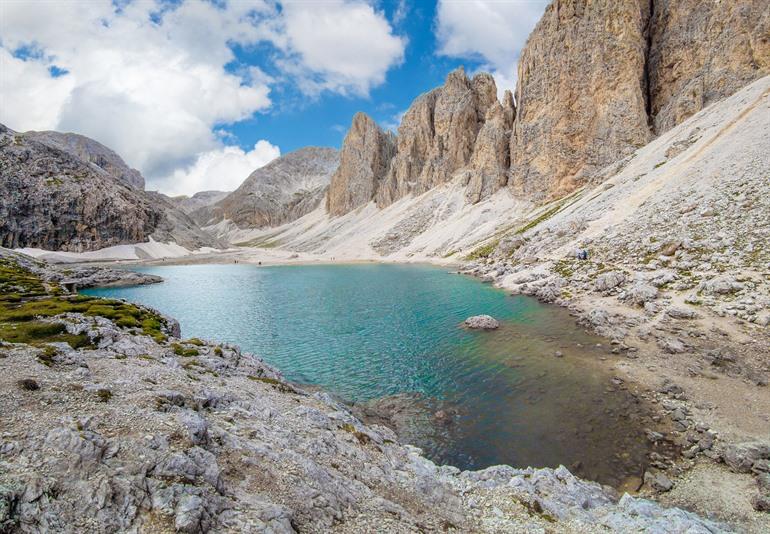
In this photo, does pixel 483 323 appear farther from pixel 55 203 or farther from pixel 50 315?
pixel 55 203

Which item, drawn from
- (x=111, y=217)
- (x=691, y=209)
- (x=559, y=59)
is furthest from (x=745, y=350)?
(x=111, y=217)

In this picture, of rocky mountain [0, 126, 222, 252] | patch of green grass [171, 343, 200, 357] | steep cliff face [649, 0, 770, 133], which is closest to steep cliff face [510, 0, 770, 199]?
steep cliff face [649, 0, 770, 133]

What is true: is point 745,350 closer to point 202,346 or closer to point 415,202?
point 202,346

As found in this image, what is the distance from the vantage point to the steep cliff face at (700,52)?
251ft

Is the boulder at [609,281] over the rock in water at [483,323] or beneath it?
over

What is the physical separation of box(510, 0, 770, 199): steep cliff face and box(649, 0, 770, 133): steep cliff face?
22 cm

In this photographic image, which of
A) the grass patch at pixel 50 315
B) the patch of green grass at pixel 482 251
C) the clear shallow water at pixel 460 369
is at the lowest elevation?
the clear shallow water at pixel 460 369

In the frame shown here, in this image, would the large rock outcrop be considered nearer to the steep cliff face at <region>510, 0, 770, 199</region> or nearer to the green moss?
the steep cliff face at <region>510, 0, 770, 199</region>

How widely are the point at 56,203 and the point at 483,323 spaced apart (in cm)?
18264

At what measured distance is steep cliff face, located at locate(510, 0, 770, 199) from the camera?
80750 mm

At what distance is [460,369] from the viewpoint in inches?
1054

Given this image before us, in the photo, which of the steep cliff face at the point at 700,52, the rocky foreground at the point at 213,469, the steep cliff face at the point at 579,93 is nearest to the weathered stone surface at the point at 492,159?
the steep cliff face at the point at 579,93

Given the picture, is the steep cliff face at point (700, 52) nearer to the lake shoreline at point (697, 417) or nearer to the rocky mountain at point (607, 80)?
the rocky mountain at point (607, 80)

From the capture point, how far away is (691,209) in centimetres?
4325
